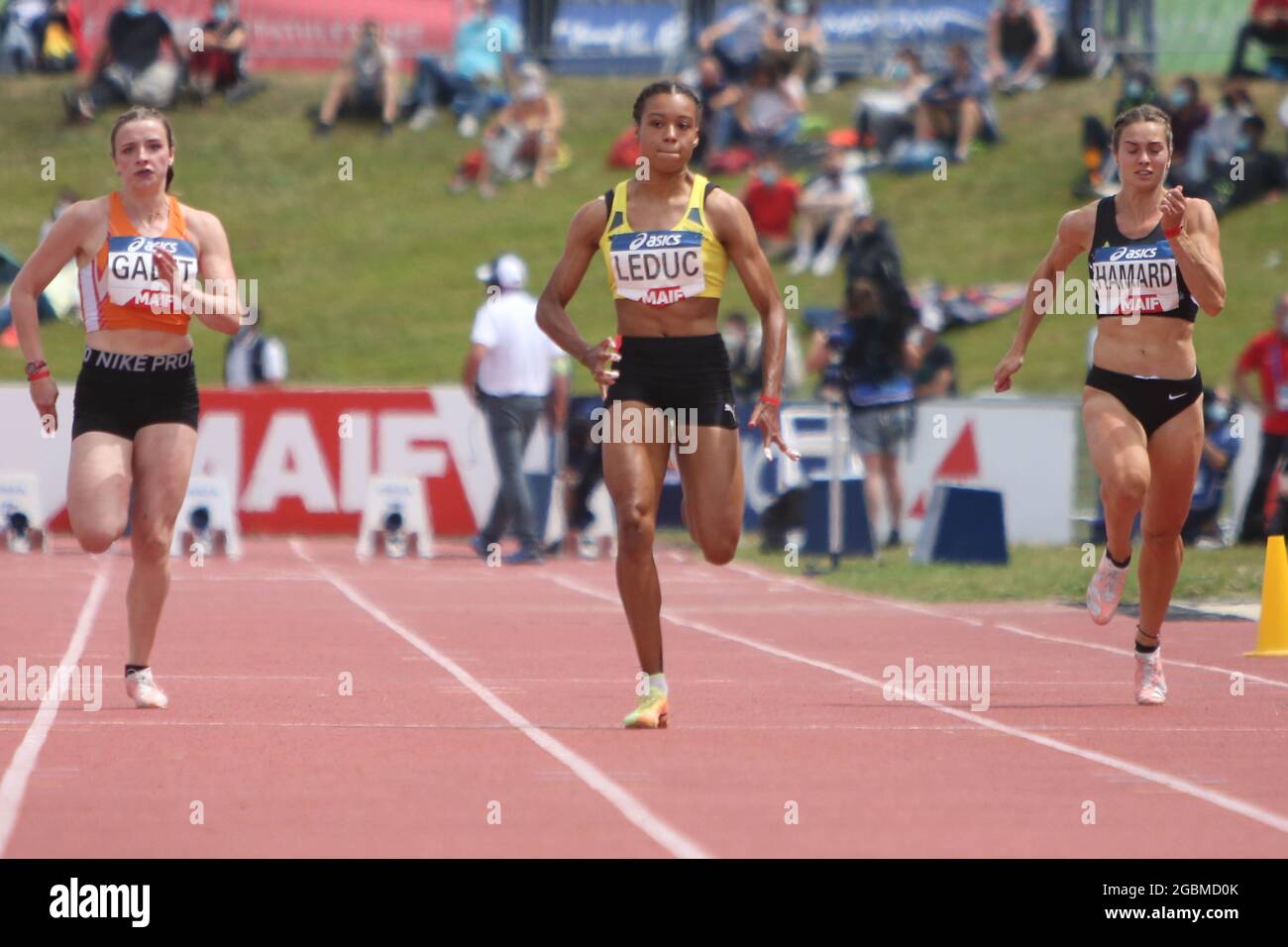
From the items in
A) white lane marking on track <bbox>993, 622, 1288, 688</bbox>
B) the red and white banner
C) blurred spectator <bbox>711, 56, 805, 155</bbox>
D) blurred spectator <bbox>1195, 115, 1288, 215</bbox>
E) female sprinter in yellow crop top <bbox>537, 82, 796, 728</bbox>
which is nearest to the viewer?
female sprinter in yellow crop top <bbox>537, 82, 796, 728</bbox>

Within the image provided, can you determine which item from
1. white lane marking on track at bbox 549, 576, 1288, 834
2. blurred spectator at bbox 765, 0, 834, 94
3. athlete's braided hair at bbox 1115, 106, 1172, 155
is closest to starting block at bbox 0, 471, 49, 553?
white lane marking on track at bbox 549, 576, 1288, 834

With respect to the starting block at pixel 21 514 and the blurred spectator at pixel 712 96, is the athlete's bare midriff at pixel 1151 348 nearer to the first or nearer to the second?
the starting block at pixel 21 514

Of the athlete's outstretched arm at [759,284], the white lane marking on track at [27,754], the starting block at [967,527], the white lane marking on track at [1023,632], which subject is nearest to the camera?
the white lane marking on track at [27,754]

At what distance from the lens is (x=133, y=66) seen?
3120cm

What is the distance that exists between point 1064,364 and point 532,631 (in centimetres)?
1303

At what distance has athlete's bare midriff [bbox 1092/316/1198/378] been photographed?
9.30 meters

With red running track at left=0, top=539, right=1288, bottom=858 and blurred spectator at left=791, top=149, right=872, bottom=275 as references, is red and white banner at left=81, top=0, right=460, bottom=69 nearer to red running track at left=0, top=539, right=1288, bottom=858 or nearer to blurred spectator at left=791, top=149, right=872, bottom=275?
blurred spectator at left=791, top=149, right=872, bottom=275

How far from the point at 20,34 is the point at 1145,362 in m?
26.7

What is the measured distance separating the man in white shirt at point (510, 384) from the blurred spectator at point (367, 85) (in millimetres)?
13476

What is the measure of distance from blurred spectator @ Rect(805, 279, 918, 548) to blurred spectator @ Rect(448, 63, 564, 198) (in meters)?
12.5

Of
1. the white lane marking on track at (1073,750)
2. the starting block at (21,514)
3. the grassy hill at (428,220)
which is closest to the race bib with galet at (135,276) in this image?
the white lane marking on track at (1073,750)

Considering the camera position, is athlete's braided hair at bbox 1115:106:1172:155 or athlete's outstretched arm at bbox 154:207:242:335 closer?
athlete's outstretched arm at bbox 154:207:242:335

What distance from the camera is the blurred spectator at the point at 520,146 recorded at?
98.4 feet
